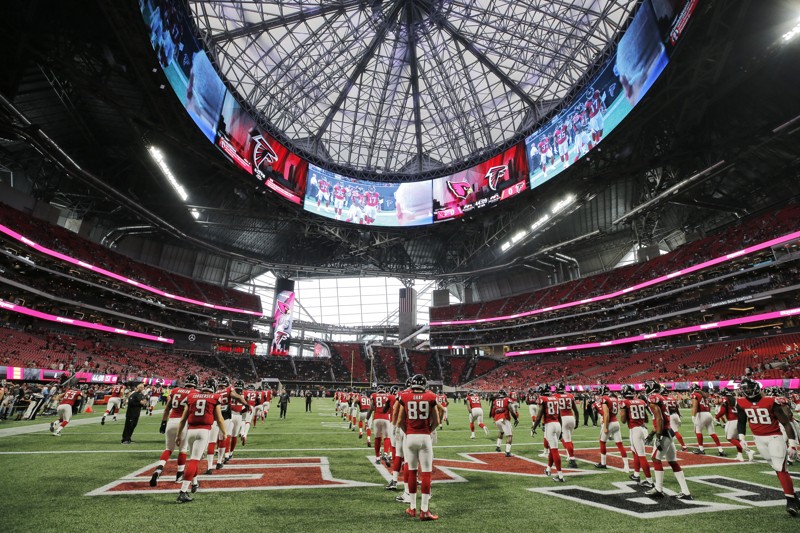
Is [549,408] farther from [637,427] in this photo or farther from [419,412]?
[419,412]

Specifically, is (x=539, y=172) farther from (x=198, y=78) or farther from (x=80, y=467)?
(x=80, y=467)

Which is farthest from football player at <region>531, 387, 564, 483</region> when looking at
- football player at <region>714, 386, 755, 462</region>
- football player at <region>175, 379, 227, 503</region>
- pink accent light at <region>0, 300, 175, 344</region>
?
pink accent light at <region>0, 300, 175, 344</region>

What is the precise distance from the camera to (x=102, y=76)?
2680 cm

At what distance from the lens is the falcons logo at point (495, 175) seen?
43562 mm

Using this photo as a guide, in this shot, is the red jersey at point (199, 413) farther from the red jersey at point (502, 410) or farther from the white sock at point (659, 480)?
the red jersey at point (502, 410)

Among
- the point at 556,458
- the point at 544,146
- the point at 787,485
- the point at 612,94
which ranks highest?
the point at 544,146

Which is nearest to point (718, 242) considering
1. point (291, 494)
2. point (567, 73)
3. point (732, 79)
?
point (732, 79)

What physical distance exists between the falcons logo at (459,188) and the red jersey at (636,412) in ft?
131

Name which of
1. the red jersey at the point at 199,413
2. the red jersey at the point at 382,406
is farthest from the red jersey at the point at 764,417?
the red jersey at the point at 199,413

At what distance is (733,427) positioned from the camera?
1134 centimetres

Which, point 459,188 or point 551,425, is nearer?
point 551,425

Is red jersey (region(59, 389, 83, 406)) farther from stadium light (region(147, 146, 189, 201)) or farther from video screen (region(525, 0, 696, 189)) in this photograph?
video screen (region(525, 0, 696, 189))

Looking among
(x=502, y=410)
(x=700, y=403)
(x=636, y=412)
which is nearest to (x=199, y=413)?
(x=636, y=412)

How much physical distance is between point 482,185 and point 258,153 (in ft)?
80.4
